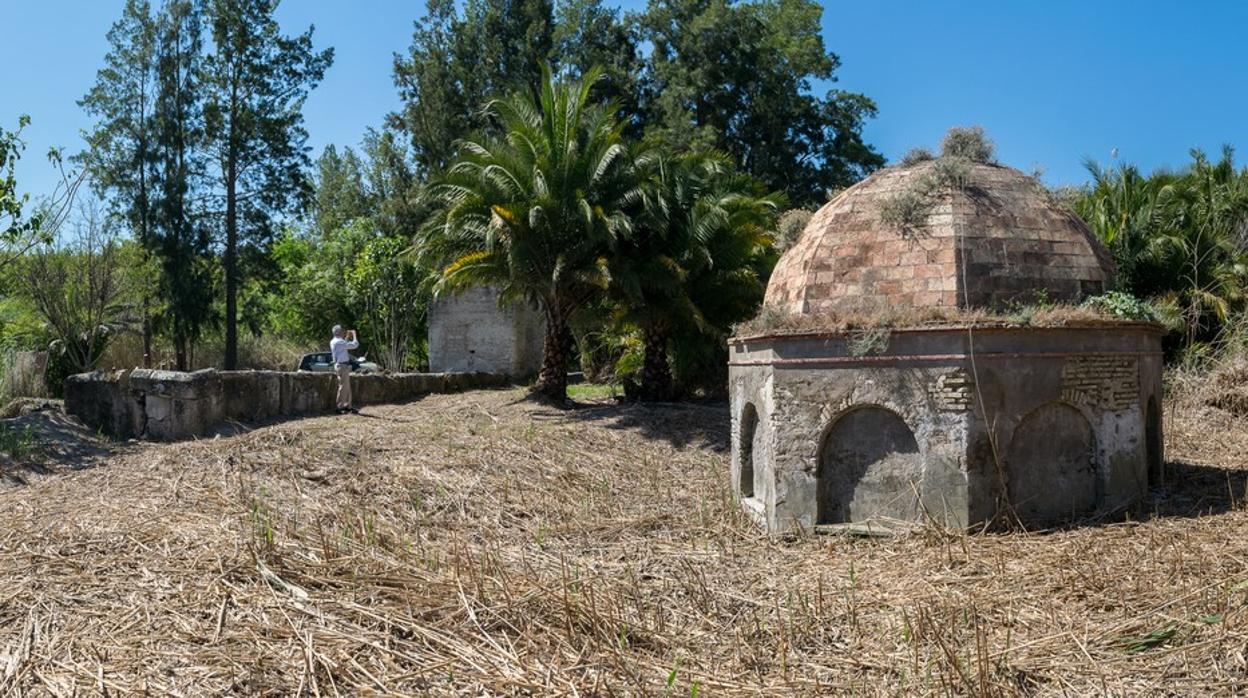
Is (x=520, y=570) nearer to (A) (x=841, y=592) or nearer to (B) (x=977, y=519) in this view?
(A) (x=841, y=592)

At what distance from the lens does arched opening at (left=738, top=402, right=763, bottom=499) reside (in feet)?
34.0

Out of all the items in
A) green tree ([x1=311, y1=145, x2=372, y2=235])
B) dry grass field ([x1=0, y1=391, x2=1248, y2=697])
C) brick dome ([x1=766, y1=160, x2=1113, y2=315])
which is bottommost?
dry grass field ([x1=0, y1=391, x2=1248, y2=697])

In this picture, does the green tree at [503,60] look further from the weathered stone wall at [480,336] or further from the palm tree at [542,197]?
the palm tree at [542,197]

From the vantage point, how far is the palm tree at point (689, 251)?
15.4 m

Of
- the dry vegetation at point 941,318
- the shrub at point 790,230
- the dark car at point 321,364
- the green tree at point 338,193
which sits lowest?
the dark car at point 321,364

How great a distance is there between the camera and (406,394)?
750 inches

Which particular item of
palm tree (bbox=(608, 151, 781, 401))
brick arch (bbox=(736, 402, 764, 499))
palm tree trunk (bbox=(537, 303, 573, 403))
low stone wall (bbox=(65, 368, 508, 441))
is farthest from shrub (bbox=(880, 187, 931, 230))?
low stone wall (bbox=(65, 368, 508, 441))

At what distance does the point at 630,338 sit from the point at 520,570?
1226 cm

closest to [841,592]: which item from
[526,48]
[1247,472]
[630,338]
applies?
[1247,472]

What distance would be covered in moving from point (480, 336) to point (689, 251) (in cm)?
1057

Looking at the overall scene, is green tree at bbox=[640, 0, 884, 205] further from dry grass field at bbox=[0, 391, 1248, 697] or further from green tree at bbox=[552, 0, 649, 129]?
dry grass field at bbox=[0, 391, 1248, 697]

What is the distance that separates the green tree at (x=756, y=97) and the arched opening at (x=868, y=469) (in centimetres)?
1948

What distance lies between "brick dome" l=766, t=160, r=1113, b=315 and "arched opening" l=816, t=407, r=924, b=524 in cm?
118

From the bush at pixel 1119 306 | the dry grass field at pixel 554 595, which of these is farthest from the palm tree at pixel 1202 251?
the bush at pixel 1119 306
